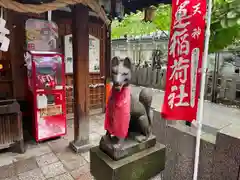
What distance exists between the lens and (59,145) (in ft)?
12.5

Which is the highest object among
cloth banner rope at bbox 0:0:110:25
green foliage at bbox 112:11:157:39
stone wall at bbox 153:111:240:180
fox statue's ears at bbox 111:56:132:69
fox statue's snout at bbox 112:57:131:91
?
green foliage at bbox 112:11:157:39

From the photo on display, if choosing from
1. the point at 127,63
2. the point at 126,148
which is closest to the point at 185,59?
the point at 127,63

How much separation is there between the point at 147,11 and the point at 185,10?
2.20m

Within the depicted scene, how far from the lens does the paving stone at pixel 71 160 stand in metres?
3.12

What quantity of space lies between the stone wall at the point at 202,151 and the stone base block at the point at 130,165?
569 millimetres

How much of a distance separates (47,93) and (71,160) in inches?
54.8

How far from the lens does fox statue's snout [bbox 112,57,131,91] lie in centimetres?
149

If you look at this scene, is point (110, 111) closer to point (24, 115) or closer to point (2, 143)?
point (2, 143)

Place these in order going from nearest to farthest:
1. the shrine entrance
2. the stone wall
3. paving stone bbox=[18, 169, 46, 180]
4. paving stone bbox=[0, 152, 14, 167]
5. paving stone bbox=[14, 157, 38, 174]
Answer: the stone wall < paving stone bbox=[18, 169, 46, 180] < paving stone bbox=[14, 157, 38, 174] < paving stone bbox=[0, 152, 14, 167] < the shrine entrance

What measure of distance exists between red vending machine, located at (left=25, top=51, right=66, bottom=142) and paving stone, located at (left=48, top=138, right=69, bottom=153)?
0.45 feet

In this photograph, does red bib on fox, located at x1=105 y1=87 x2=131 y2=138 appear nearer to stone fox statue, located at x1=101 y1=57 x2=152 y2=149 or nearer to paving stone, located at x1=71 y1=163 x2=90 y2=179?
stone fox statue, located at x1=101 y1=57 x2=152 y2=149

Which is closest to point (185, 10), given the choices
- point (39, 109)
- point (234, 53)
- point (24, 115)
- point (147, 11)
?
point (147, 11)

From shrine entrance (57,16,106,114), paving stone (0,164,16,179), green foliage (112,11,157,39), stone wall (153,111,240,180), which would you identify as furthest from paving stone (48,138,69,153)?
green foliage (112,11,157,39)

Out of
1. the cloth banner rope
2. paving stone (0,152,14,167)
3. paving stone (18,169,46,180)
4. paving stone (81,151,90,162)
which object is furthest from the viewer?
paving stone (81,151,90,162)
